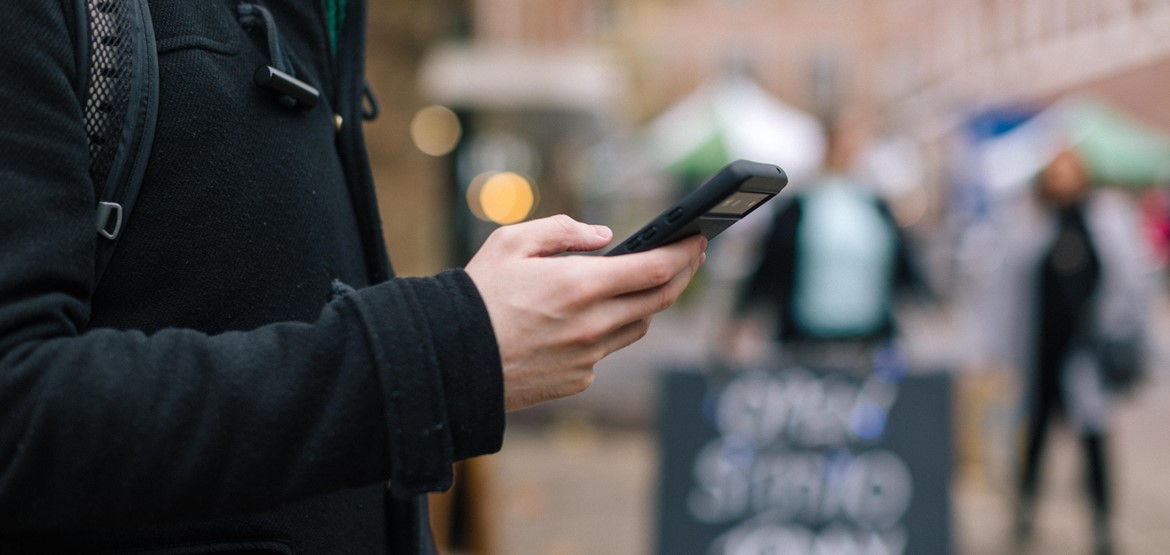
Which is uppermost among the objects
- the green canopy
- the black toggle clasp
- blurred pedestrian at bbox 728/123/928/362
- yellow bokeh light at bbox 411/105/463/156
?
the black toggle clasp

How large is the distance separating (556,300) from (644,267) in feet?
0.28

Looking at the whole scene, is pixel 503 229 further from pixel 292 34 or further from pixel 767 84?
pixel 767 84

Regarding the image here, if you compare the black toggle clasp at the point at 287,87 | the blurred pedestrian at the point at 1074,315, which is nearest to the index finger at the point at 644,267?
the black toggle clasp at the point at 287,87

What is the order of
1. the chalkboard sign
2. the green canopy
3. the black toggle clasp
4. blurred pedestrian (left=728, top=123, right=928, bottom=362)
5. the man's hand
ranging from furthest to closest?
1. the green canopy
2. blurred pedestrian (left=728, top=123, right=928, bottom=362)
3. the chalkboard sign
4. the black toggle clasp
5. the man's hand

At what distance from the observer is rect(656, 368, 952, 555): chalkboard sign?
3.80 metres

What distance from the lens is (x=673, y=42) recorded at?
49469mm

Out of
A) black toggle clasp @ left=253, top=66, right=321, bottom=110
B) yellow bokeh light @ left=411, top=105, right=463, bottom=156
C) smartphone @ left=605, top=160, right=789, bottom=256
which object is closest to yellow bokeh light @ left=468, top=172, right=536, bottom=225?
yellow bokeh light @ left=411, top=105, right=463, bottom=156

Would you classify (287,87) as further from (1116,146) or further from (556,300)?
(1116,146)

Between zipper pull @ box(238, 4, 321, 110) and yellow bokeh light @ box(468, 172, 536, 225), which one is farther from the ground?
zipper pull @ box(238, 4, 321, 110)

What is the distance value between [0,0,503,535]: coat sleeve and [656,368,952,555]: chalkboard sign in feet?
10.2

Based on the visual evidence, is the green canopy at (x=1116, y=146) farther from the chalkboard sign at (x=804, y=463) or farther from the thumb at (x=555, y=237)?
the thumb at (x=555, y=237)

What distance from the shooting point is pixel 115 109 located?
88 centimetres

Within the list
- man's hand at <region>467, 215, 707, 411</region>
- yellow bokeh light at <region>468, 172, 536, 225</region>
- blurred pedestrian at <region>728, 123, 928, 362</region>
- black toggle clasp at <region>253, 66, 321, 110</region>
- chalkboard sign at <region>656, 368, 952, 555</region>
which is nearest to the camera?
man's hand at <region>467, 215, 707, 411</region>

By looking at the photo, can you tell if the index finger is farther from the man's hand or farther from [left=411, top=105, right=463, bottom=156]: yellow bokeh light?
[left=411, top=105, right=463, bottom=156]: yellow bokeh light
